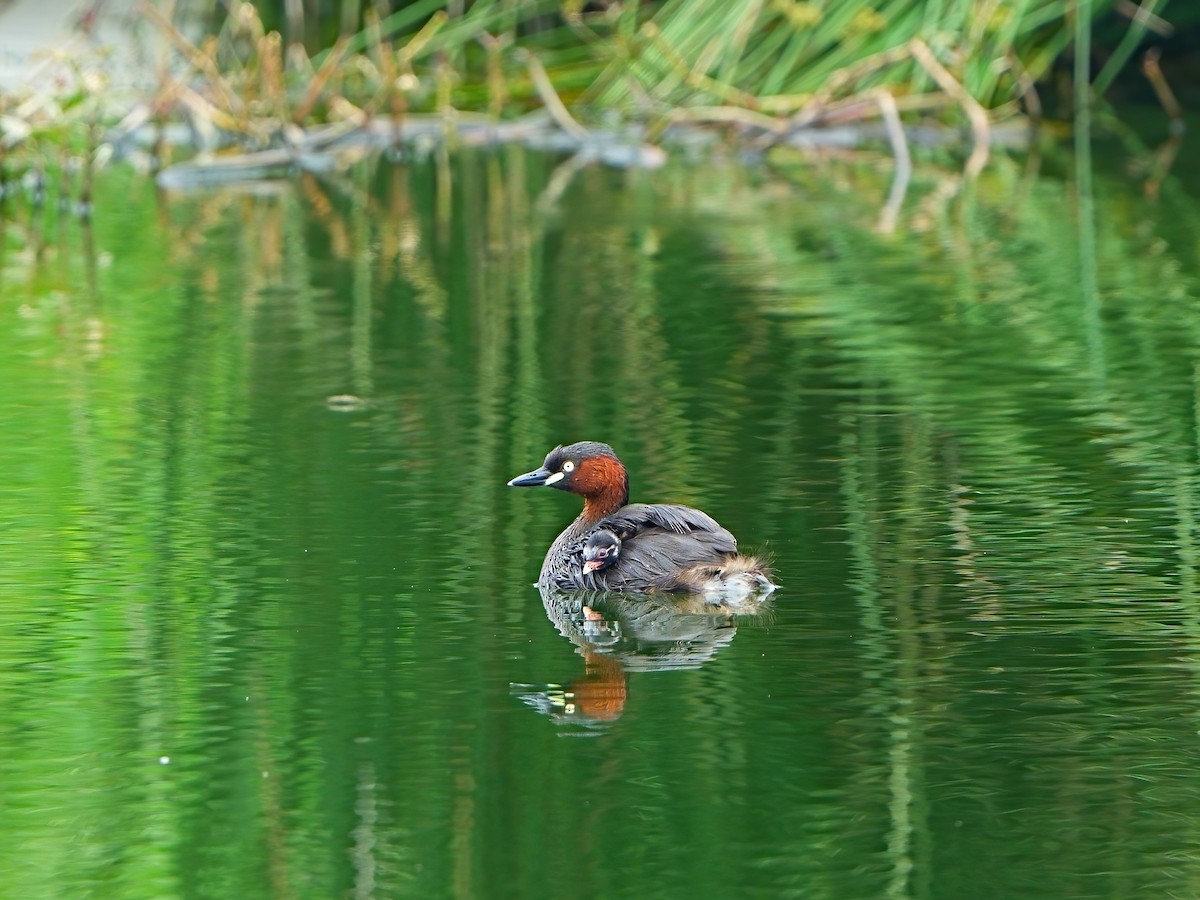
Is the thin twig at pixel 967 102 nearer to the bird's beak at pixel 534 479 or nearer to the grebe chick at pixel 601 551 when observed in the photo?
the bird's beak at pixel 534 479

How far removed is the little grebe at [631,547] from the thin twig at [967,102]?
901cm

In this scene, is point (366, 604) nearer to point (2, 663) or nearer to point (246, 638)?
point (246, 638)

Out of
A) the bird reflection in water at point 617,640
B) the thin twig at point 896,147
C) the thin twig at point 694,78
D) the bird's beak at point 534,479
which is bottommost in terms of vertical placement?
the bird reflection in water at point 617,640

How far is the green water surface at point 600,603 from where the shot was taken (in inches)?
162

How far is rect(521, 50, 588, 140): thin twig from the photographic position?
15.7 m

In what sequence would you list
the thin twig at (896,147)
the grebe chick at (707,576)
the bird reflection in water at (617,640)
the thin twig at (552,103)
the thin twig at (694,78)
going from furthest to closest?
the thin twig at (552,103)
the thin twig at (694,78)
the thin twig at (896,147)
the grebe chick at (707,576)
the bird reflection in water at (617,640)

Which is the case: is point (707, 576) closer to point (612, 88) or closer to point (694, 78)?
point (694, 78)

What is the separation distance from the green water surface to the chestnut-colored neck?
28cm

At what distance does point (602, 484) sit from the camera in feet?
20.5

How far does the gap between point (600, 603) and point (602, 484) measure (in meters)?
0.48

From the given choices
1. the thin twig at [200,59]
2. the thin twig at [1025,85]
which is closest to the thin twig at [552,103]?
the thin twig at [200,59]

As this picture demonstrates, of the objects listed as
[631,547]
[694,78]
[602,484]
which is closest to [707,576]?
[631,547]

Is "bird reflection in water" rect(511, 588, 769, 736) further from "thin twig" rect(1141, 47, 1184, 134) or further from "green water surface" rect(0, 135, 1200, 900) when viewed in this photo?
"thin twig" rect(1141, 47, 1184, 134)

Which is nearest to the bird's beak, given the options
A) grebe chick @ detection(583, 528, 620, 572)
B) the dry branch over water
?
grebe chick @ detection(583, 528, 620, 572)
